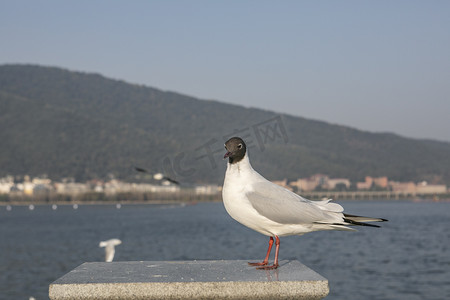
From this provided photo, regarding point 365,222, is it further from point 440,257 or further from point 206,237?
point 206,237

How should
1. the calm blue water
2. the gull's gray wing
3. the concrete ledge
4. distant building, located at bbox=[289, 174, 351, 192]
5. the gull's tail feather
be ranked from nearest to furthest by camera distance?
the concrete ledge → the gull's tail feather → the gull's gray wing → the calm blue water → distant building, located at bbox=[289, 174, 351, 192]

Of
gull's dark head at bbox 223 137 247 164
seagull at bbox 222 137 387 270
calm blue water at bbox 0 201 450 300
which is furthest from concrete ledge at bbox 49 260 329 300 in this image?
calm blue water at bbox 0 201 450 300

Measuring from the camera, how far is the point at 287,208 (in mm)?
5020

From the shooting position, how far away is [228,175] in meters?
4.95

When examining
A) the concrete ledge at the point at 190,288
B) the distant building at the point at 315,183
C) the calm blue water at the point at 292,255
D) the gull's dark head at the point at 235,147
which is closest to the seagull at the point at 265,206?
the gull's dark head at the point at 235,147

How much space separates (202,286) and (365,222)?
136cm

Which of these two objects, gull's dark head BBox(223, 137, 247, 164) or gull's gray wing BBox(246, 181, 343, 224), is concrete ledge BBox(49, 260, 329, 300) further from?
gull's dark head BBox(223, 137, 247, 164)

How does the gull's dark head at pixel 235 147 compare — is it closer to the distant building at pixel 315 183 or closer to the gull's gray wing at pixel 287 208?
the gull's gray wing at pixel 287 208

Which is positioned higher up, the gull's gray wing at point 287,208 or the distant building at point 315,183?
the gull's gray wing at point 287,208

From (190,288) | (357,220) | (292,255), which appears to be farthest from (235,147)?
(292,255)

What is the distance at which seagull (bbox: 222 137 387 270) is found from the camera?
4.89m

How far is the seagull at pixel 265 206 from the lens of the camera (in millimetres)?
4887

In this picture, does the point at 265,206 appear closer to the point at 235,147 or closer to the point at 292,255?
the point at 235,147

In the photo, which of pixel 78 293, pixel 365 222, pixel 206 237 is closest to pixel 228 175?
pixel 365 222
